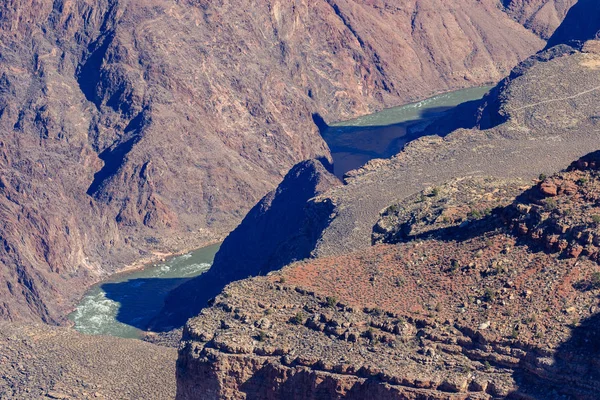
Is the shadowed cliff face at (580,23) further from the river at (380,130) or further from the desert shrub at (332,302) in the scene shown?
the desert shrub at (332,302)

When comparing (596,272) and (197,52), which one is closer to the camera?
(596,272)

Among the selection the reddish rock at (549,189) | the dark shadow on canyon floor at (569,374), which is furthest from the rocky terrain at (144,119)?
the dark shadow on canyon floor at (569,374)

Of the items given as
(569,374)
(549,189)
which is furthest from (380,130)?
(569,374)

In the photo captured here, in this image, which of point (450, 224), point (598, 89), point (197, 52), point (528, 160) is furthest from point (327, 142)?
point (450, 224)

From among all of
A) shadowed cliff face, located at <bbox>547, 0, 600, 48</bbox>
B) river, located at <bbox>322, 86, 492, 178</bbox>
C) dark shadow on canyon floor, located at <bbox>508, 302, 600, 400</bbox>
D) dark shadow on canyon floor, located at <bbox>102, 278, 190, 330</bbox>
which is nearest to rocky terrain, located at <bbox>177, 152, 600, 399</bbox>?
dark shadow on canyon floor, located at <bbox>508, 302, 600, 400</bbox>

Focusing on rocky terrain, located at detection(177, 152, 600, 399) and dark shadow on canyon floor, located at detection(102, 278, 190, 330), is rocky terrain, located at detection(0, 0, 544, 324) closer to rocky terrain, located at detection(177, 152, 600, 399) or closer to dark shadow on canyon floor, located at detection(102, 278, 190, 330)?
dark shadow on canyon floor, located at detection(102, 278, 190, 330)

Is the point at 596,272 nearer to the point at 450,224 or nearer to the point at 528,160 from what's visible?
the point at 450,224
